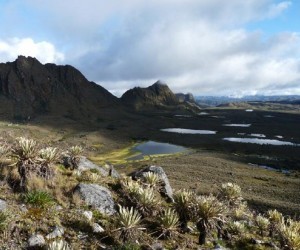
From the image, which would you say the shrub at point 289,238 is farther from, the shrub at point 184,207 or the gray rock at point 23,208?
the gray rock at point 23,208

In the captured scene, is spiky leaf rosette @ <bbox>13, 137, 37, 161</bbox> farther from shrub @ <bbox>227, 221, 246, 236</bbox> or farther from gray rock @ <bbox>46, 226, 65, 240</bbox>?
shrub @ <bbox>227, 221, 246, 236</bbox>

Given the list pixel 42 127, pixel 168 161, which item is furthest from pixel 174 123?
pixel 168 161

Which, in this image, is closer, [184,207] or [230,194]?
[184,207]

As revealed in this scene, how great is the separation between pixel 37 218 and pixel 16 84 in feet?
650

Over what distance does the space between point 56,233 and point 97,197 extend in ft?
10.2

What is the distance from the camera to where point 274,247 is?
14695 mm

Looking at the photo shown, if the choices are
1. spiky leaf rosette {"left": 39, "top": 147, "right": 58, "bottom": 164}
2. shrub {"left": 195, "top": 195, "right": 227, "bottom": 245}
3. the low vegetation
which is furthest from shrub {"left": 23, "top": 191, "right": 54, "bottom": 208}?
shrub {"left": 195, "top": 195, "right": 227, "bottom": 245}

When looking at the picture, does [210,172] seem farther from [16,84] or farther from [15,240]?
[16,84]

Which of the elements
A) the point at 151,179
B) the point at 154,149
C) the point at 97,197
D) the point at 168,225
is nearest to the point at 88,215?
the point at 97,197

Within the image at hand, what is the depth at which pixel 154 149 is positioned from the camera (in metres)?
111

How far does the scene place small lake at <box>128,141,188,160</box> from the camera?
3985 inches

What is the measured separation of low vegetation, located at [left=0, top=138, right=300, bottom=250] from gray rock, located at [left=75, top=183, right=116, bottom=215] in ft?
0.72

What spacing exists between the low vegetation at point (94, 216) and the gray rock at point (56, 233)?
1.2 inches

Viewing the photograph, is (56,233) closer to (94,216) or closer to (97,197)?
(94,216)
